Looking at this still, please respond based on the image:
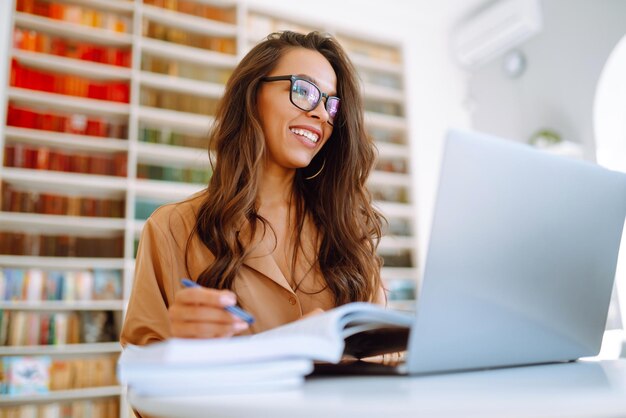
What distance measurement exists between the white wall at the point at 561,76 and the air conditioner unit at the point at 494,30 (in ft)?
0.33

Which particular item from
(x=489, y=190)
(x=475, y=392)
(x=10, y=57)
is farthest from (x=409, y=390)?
(x=10, y=57)

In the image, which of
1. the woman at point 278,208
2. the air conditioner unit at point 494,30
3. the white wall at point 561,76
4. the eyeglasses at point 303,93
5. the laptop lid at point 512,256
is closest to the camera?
the laptop lid at point 512,256

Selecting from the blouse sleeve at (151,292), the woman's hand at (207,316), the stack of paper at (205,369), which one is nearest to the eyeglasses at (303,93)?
the blouse sleeve at (151,292)

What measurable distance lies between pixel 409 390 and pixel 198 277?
746 millimetres

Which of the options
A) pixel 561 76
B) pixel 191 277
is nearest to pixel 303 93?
pixel 191 277

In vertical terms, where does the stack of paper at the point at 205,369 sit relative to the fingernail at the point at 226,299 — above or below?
below

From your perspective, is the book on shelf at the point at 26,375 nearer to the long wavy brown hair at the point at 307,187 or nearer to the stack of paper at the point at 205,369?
the long wavy brown hair at the point at 307,187

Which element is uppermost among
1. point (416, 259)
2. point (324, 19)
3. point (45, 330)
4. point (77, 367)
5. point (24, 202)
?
point (324, 19)

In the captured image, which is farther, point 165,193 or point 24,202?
point 165,193

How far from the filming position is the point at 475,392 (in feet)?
1.52

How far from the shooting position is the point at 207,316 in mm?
604

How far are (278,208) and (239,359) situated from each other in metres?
0.92

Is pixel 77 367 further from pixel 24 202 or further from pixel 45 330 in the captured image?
pixel 24 202

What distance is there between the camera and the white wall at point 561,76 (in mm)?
3529
